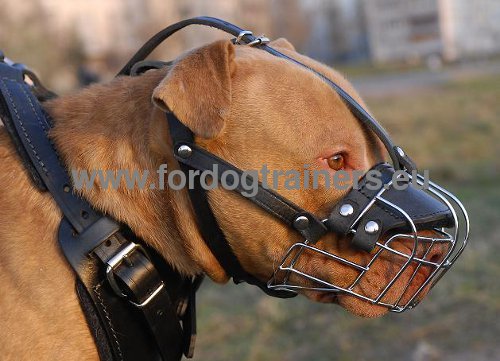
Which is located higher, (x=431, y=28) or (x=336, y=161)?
(x=336, y=161)

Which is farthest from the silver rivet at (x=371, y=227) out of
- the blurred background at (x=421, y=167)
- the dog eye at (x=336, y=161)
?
the blurred background at (x=421, y=167)

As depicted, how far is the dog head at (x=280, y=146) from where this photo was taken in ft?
7.57

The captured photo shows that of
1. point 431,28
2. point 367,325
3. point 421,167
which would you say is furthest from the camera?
point 431,28

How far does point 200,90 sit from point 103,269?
0.71 metres

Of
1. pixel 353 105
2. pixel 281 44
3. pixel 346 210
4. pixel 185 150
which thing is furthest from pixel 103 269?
pixel 281 44

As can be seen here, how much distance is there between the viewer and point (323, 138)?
2.34 metres

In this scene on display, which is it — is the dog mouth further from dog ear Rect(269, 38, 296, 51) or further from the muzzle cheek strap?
dog ear Rect(269, 38, 296, 51)

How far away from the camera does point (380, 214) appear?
7.45 feet

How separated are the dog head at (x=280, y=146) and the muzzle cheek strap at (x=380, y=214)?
0.21 feet

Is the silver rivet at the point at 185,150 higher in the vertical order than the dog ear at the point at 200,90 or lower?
lower

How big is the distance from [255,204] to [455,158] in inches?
367

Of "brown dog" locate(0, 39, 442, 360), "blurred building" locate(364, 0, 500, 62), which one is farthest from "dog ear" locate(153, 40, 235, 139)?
"blurred building" locate(364, 0, 500, 62)

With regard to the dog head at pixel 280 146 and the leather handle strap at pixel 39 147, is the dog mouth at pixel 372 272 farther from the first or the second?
the leather handle strap at pixel 39 147

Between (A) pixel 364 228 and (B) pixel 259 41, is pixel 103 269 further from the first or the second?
(B) pixel 259 41
